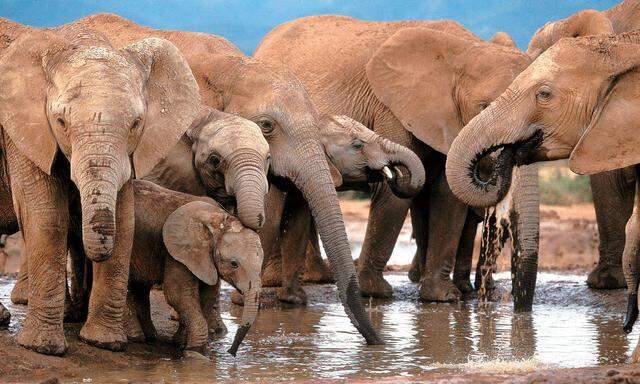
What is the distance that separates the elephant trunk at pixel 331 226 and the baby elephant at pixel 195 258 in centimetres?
99

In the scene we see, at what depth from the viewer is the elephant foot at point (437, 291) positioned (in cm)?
1122

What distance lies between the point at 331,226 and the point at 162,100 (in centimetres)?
162

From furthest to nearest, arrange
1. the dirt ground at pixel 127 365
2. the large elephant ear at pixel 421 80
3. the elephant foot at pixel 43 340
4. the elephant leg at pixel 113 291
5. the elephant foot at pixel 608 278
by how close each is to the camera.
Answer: the elephant foot at pixel 608 278
the large elephant ear at pixel 421 80
the elephant leg at pixel 113 291
the elephant foot at pixel 43 340
the dirt ground at pixel 127 365

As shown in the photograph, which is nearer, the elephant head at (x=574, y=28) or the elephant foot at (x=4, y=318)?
the elephant foot at (x=4, y=318)

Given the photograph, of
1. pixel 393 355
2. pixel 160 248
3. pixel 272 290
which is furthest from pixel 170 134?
pixel 272 290

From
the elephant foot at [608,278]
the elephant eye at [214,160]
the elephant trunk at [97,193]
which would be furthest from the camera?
the elephant foot at [608,278]

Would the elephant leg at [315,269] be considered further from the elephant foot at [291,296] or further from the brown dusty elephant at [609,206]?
the brown dusty elephant at [609,206]

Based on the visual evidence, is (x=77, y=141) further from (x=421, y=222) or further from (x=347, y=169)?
(x=421, y=222)

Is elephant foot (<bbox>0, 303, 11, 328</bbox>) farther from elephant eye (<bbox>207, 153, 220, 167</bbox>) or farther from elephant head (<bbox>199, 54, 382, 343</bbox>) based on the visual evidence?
elephant head (<bbox>199, 54, 382, 343</bbox>)

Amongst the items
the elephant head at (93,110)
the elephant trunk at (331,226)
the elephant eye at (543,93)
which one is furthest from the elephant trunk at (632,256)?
the elephant head at (93,110)

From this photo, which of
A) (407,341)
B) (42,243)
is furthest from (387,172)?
(42,243)

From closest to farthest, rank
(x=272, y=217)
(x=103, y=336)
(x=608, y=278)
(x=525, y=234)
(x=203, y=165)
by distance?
1. (x=103, y=336)
2. (x=203, y=165)
3. (x=525, y=234)
4. (x=272, y=217)
5. (x=608, y=278)

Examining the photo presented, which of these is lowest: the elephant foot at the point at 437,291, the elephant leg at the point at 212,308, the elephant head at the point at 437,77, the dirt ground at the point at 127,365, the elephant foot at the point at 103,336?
the dirt ground at the point at 127,365

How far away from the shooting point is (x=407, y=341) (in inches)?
343
